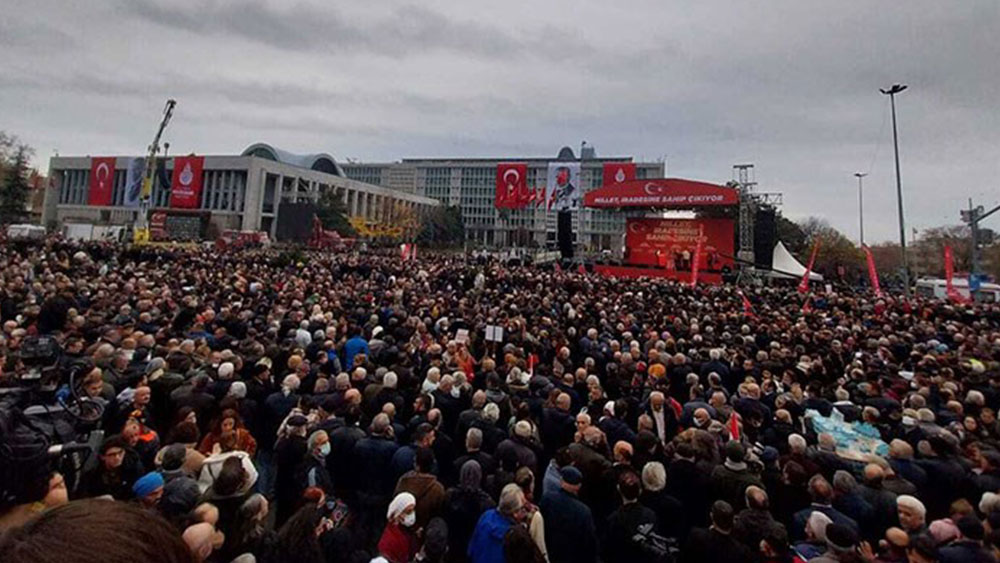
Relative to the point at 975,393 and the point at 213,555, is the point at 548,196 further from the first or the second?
the point at 213,555

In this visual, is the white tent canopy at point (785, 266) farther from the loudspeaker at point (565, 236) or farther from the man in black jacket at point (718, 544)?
the man in black jacket at point (718, 544)

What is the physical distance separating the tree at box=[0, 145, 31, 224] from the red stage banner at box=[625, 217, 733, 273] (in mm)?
68216

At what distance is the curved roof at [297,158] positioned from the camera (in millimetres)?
75588

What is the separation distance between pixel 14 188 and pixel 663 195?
70.8 metres

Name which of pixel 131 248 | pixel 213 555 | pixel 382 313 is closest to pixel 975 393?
pixel 213 555

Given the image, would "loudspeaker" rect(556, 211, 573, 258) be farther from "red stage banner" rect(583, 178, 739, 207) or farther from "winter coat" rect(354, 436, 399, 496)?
"winter coat" rect(354, 436, 399, 496)

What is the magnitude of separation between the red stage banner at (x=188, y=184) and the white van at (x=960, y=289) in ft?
256

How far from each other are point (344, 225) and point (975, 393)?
197 feet

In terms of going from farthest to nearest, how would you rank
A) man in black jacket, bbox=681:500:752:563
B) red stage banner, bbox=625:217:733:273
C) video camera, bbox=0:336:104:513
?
red stage banner, bbox=625:217:733:273
man in black jacket, bbox=681:500:752:563
video camera, bbox=0:336:104:513

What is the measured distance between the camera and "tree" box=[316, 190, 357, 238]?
58.3m

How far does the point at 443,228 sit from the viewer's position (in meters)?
78.8

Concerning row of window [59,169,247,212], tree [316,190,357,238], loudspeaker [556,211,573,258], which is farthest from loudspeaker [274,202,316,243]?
loudspeaker [556,211,573,258]

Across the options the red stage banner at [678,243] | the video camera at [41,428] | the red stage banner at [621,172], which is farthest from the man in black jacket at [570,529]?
the red stage banner at [621,172]

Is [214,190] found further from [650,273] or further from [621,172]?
[650,273]
